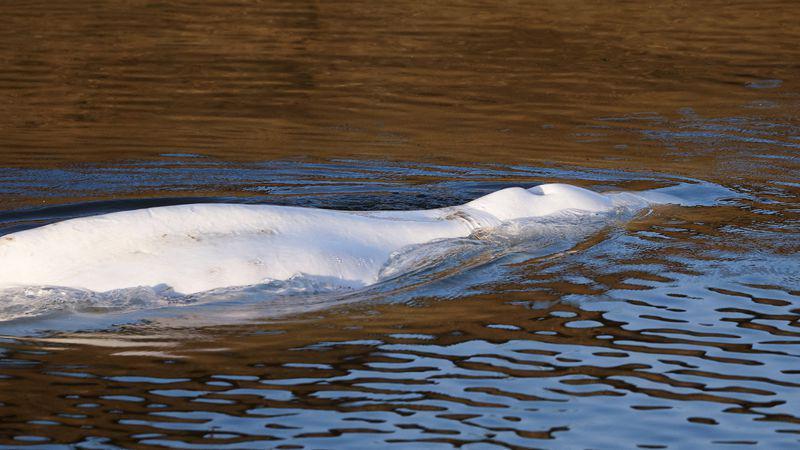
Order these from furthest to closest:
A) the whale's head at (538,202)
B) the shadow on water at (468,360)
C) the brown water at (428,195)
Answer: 1. the whale's head at (538,202)
2. the brown water at (428,195)
3. the shadow on water at (468,360)

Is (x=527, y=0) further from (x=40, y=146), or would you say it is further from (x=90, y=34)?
(x=40, y=146)

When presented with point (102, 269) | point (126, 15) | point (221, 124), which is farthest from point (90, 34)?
point (102, 269)

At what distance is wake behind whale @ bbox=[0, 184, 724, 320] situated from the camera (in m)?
8.41

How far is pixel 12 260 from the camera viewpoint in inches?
333

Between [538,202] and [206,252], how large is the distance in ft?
10.8

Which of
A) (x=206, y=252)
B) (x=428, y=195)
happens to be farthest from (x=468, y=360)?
(x=428, y=195)

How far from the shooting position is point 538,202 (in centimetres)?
1106

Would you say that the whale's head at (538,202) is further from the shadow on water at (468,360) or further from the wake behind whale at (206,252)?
the wake behind whale at (206,252)

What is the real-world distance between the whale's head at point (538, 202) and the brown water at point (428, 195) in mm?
404

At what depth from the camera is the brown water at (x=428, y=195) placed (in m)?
6.88

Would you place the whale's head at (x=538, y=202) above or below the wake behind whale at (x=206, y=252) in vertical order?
above

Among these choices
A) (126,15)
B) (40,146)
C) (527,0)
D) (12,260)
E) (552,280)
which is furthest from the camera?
(527,0)

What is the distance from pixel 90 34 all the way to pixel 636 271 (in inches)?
613

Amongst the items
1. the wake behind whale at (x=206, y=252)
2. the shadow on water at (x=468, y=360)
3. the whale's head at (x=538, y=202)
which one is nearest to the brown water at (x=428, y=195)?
the shadow on water at (x=468, y=360)
